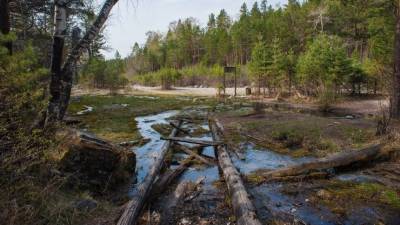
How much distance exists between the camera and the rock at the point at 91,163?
5.76 m

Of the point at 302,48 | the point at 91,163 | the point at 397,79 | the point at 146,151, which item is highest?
the point at 302,48

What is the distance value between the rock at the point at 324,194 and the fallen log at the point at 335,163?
968 millimetres

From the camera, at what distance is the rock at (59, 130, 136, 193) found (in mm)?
5758

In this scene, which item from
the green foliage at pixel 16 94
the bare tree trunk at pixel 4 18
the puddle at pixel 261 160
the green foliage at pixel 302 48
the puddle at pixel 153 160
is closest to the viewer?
the green foliage at pixel 16 94

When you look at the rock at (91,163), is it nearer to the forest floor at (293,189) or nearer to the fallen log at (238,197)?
the forest floor at (293,189)

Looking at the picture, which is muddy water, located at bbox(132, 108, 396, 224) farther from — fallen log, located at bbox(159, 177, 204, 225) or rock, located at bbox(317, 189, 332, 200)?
rock, located at bbox(317, 189, 332, 200)

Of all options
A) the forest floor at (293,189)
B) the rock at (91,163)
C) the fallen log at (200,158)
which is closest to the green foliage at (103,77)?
the forest floor at (293,189)

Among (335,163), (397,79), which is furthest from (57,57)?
(397,79)

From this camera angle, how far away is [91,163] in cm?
609

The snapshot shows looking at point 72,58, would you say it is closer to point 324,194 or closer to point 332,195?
point 324,194

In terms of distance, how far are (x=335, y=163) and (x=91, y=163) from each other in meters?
5.63

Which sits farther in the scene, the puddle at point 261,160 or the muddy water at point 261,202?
the puddle at point 261,160

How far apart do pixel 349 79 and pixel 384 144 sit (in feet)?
69.3

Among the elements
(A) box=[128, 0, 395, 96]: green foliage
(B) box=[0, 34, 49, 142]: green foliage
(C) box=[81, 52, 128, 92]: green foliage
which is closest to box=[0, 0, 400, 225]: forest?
(B) box=[0, 34, 49, 142]: green foliage
